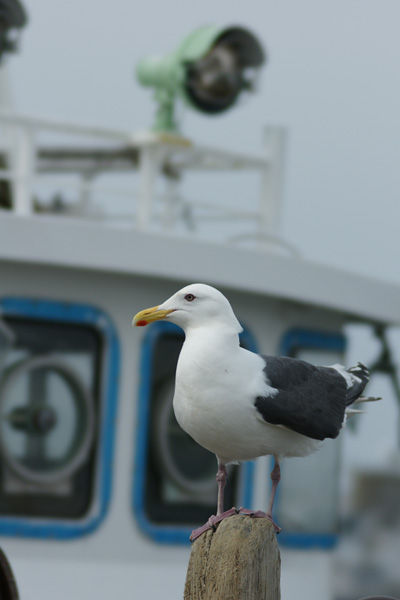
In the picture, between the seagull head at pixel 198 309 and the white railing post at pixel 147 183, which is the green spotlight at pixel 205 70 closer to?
the white railing post at pixel 147 183

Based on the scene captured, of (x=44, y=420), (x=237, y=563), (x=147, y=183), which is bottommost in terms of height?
(x=237, y=563)

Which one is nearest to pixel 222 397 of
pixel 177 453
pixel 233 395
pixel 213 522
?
pixel 233 395

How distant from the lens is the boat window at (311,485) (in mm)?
8648

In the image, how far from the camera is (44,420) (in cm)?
761

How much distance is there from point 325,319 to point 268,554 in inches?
217

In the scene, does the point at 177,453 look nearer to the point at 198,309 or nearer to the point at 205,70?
the point at 205,70

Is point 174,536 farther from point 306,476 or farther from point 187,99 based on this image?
point 187,99

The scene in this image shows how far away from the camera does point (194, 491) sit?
26.3ft

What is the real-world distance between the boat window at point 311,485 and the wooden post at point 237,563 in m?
4.93

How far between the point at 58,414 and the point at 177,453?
2.72 feet

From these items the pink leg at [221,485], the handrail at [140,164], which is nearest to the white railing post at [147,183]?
the handrail at [140,164]

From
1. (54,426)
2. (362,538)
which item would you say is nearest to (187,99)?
(54,426)

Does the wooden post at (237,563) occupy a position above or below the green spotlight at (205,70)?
below

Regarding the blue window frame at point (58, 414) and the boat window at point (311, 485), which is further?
the boat window at point (311, 485)
